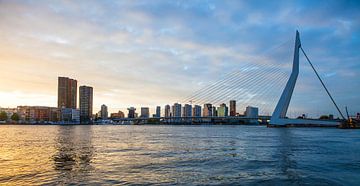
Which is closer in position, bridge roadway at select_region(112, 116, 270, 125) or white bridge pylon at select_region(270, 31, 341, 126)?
white bridge pylon at select_region(270, 31, 341, 126)

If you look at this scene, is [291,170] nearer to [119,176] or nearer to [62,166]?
[119,176]

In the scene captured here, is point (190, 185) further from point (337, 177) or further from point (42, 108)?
point (42, 108)

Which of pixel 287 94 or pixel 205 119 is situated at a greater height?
pixel 287 94

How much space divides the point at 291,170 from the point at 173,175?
568 centimetres

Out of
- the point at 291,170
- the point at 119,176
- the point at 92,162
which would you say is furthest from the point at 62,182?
the point at 291,170

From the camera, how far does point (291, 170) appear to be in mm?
15367

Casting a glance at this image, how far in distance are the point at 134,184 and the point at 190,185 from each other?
6.64ft

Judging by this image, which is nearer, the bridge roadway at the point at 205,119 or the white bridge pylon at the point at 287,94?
the white bridge pylon at the point at 287,94

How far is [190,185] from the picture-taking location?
466 inches

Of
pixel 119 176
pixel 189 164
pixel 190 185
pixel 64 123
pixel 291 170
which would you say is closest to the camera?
pixel 190 185

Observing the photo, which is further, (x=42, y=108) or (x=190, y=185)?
(x=42, y=108)

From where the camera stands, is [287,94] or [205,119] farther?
[205,119]

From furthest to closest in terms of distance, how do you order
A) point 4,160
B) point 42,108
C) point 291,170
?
point 42,108, point 4,160, point 291,170

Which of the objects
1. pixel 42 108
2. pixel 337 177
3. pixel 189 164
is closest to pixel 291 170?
pixel 337 177
